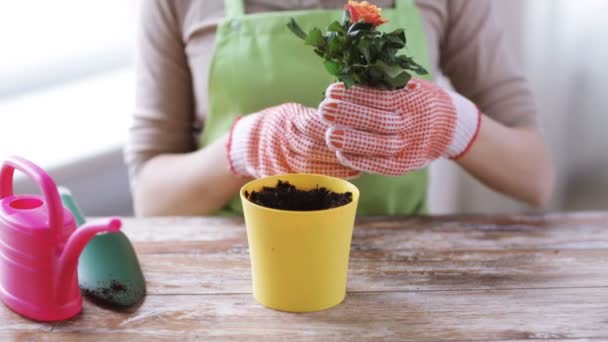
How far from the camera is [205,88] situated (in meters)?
1.07

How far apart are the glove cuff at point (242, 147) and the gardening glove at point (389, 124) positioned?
0.44 feet

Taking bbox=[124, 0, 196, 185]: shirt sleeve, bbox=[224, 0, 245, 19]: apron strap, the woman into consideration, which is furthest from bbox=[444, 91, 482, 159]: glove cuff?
bbox=[124, 0, 196, 185]: shirt sleeve

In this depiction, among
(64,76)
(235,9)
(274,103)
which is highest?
(235,9)

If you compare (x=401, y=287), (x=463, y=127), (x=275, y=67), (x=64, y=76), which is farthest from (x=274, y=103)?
(x=64, y=76)

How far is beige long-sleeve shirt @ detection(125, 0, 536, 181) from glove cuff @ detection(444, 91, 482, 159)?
0.83ft

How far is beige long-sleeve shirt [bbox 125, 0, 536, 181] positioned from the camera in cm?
107

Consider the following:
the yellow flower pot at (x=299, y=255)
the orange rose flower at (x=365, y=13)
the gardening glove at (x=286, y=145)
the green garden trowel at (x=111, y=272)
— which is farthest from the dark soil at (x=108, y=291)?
the orange rose flower at (x=365, y=13)

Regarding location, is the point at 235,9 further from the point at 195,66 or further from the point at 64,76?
the point at 64,76

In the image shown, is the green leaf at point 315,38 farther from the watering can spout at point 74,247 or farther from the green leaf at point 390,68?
the watering can spout at point 74,247

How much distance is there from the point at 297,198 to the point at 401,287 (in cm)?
15

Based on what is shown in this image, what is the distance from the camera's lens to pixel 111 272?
0.66 m

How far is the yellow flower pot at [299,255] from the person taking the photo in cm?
60

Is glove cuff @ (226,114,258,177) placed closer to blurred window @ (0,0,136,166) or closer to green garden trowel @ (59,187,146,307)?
green garden trowel @ (59,187,146,307)

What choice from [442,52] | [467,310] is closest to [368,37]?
[467,310]
